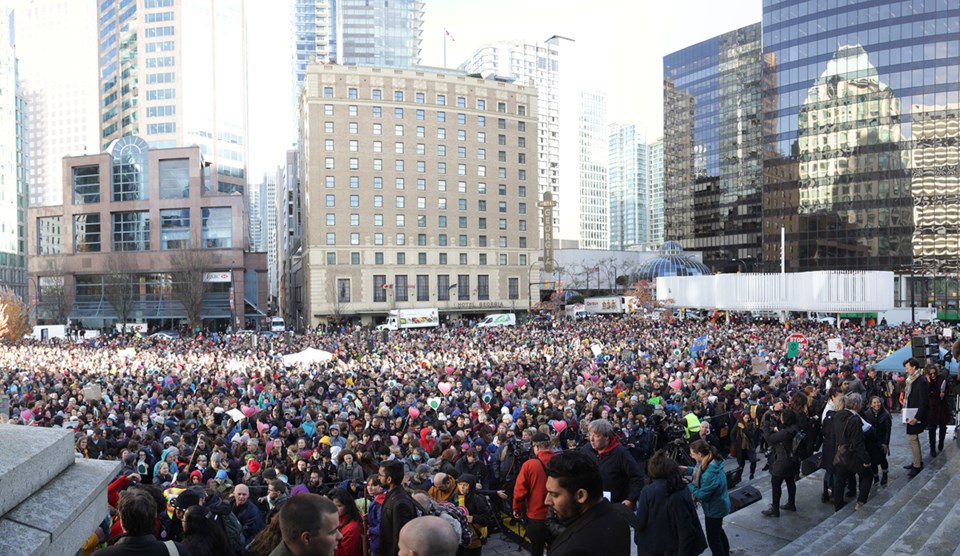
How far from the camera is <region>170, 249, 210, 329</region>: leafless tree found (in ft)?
193

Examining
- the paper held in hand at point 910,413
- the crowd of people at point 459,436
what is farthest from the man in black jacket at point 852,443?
the paper held in hand at point 910,413

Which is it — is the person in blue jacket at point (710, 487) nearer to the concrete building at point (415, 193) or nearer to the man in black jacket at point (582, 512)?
the man in black jacket at point (582, 512)

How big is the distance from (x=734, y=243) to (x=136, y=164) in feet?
312

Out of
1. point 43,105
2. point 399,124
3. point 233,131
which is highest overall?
point 43,105

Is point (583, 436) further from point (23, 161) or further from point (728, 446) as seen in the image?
point (23, 161)

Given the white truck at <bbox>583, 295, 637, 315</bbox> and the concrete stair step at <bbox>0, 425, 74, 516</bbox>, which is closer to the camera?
the concrete stair step at <bbox>0, 425, 74, 516</bbox>

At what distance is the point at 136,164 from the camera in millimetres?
65875

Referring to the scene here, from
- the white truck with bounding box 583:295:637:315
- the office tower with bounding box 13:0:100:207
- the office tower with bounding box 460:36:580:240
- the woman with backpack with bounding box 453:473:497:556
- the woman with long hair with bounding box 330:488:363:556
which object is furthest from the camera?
the office tower with bounding box 460:36:580:240

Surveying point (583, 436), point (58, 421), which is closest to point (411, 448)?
point (583, 436)

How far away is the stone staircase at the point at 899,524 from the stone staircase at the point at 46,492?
23.7ft

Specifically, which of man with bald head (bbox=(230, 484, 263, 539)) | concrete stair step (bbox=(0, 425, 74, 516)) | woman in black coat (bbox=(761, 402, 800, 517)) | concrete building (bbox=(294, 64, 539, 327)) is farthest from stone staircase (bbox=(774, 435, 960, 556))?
concrete building (bbox=(294, 64, 539, 327))

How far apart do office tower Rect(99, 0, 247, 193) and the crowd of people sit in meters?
74.8

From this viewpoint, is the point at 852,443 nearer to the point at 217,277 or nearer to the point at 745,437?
the point at 745,437

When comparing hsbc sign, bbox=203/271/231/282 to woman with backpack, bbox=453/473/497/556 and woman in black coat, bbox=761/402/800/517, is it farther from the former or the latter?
woman in black coat, bbox=761/402/800/517
